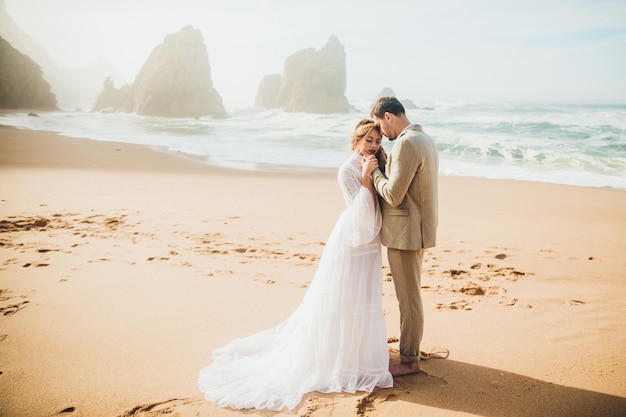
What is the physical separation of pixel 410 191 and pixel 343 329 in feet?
3.77

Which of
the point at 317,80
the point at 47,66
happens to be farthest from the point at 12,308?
the point at 47,66

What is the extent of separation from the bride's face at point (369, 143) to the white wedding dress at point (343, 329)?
0.22ft

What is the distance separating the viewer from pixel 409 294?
2922 millimetres

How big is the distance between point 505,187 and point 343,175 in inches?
379

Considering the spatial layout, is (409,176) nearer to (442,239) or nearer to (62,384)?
(62,384)

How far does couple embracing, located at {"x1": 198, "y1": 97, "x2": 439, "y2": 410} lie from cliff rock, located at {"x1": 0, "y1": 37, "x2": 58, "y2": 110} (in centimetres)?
7193

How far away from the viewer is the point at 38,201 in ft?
27.3

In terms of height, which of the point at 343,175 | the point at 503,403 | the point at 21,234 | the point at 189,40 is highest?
the point at 189,40

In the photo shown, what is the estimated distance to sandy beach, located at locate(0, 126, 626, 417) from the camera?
2.74 meters

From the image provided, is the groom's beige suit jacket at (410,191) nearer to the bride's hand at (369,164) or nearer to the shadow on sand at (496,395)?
the bride's hand at (369,164)

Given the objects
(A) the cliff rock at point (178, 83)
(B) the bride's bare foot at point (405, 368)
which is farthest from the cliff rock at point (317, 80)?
(B) the bride's bare foot at point (405, 368)

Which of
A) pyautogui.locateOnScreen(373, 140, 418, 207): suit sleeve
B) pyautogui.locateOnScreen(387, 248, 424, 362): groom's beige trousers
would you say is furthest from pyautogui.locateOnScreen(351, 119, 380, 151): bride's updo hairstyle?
pyautogui.locateOnScreen(387, 248, 424, 362): groom's beige trousers

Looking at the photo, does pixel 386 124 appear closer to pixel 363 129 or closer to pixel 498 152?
pixel 363 129

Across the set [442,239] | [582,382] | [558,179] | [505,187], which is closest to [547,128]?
[558,179]
